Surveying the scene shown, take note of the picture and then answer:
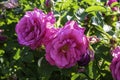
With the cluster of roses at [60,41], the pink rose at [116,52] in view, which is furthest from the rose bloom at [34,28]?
the pink rose at [116,52]

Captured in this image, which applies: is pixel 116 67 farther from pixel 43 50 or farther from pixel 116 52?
pixel 43 50

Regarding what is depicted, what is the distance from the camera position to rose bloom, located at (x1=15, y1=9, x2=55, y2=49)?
129 cm

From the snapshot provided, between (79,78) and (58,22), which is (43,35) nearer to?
(58,22)

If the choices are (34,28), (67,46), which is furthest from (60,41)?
(34,28)

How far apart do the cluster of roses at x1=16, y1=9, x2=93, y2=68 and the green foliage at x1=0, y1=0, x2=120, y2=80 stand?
0.07 m

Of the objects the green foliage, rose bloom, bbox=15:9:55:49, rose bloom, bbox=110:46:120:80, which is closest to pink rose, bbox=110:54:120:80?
rose bloom, bbox=110:46:120:80

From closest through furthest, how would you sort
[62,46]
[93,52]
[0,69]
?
[62,46], [93,52], [0,69]

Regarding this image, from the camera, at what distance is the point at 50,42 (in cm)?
124

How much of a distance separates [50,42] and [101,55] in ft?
0.71

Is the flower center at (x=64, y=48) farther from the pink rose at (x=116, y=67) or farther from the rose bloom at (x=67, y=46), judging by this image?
the pink rose at (x=116, y=67)

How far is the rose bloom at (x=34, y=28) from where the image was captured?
4.22 ft

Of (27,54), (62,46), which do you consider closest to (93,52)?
(62,46)

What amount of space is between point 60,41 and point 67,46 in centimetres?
3

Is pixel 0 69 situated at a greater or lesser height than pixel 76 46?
lesser
